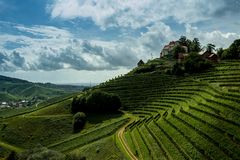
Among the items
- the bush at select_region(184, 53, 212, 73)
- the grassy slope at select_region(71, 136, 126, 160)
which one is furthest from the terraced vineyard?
the bush at select_region(184, 53, 212, 73)

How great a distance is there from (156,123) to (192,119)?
13.0 m

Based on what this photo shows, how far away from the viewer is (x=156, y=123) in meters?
85.3

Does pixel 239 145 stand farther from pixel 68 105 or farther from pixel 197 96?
pixel 68 105

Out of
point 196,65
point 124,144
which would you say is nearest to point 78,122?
point 124,144

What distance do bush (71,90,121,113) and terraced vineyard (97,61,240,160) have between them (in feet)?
15.7

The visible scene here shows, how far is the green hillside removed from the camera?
64.0 metres

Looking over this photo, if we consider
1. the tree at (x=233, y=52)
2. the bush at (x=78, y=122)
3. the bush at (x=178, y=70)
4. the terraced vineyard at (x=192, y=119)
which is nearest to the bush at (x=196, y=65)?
the bush at (x=178, y=70)

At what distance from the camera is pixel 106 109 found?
130 m

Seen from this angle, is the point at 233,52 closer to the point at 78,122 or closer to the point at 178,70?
the point at 178,70

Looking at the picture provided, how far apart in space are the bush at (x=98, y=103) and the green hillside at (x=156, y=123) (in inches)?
134

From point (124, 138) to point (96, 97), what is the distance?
44880mm

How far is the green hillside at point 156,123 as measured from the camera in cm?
6400

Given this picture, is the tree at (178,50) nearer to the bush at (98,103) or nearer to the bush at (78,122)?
the bush at (98,103)

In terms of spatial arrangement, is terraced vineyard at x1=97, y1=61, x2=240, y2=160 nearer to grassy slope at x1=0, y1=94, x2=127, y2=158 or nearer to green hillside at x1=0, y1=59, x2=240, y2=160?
green hillside at x1=0, y1=59, x2=240, y2=160
